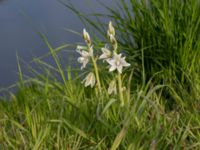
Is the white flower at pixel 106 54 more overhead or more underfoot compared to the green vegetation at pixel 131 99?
more overhead

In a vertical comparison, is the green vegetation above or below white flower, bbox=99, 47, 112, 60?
below

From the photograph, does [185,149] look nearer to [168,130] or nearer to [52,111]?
[168,130]

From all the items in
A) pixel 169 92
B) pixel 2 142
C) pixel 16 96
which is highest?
pixel 2 142

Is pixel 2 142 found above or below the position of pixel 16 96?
above

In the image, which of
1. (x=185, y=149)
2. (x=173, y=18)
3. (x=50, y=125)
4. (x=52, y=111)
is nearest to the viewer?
(x=185, y=149)

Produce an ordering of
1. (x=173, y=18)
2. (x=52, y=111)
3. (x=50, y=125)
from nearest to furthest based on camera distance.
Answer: (x=50, y=125), (x=52, y=111), (x=173, y=18)

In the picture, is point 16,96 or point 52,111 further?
point 16,96

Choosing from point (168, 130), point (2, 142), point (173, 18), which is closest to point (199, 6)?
point (173, 18)
